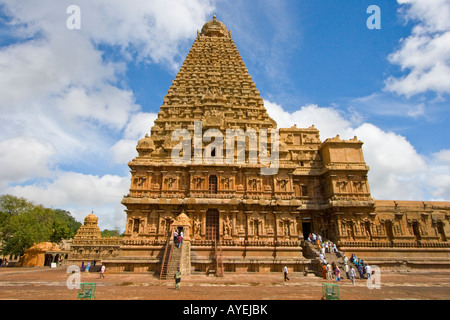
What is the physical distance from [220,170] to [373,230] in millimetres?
17399

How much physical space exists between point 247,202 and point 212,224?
4035 mm

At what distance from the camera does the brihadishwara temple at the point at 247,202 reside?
79.8ft

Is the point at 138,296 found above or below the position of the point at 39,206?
below

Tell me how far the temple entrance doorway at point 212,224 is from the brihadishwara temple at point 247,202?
10 cm

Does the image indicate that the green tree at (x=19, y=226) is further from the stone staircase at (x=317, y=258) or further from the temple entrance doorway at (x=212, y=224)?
the stone staircase at (x=317, y=258)

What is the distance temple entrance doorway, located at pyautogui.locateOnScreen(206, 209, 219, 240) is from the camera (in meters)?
25.2

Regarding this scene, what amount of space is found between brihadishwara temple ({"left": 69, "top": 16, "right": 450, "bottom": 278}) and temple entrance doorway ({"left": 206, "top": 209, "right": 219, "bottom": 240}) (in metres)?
0.10

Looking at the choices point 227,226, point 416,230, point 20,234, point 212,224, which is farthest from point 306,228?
point 20,234

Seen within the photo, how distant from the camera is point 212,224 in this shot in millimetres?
25625

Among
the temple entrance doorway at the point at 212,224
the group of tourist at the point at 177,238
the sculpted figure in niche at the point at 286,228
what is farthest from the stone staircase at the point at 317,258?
the group of tourist at the point at 177,238

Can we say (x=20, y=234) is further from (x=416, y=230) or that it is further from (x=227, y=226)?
(x=416, y=230)

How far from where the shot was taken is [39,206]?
53125 millimetres
